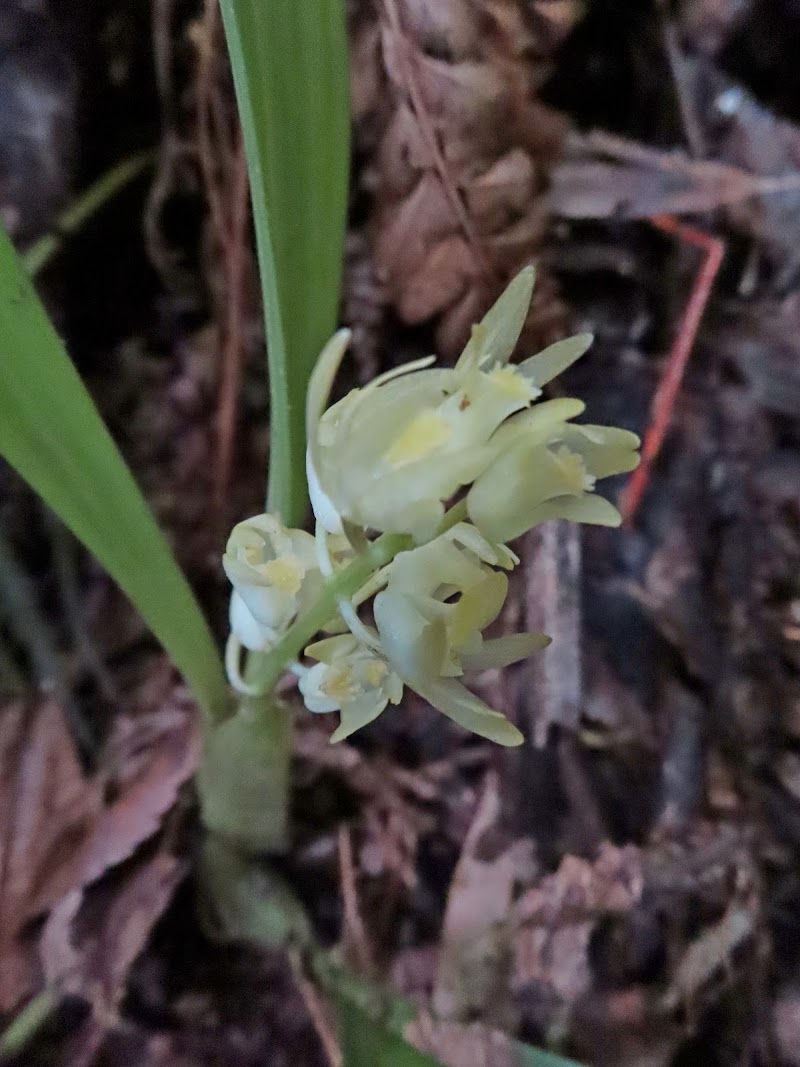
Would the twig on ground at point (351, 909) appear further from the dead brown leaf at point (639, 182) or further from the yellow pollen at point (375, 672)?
the dead brown leaf at point (639, 182)

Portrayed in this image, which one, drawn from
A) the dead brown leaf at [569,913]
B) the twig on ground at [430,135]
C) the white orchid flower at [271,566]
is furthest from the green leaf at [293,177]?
the dead brown leaf at [569,913]

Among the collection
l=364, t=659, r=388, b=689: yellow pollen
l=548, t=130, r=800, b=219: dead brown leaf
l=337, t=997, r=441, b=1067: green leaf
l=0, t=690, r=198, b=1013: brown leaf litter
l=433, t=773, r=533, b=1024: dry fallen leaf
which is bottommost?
l=433, t=773, r=533, b=1024: dry fallen leaf

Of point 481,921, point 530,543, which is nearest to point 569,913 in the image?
point 481,921

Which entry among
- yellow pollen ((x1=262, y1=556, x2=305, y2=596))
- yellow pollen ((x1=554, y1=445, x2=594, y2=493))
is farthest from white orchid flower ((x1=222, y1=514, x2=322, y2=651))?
yellow pollen ((x1=554, y1=445, x2=594, y2=493))

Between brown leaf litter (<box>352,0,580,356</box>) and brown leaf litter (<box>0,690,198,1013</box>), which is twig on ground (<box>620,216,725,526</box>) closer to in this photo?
brown leaf litter (<box>352,0,580,356</box>)

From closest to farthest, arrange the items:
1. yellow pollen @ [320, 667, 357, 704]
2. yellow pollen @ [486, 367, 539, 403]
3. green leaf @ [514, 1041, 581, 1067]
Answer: yellow pollen @ [486, 367, 539, 403] < yellow pollen @ [320, 667, 357, 704] < green leaf @ [514, 1041, 581, 1067]

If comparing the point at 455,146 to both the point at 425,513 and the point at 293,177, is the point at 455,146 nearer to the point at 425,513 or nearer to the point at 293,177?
the point at 293,177
